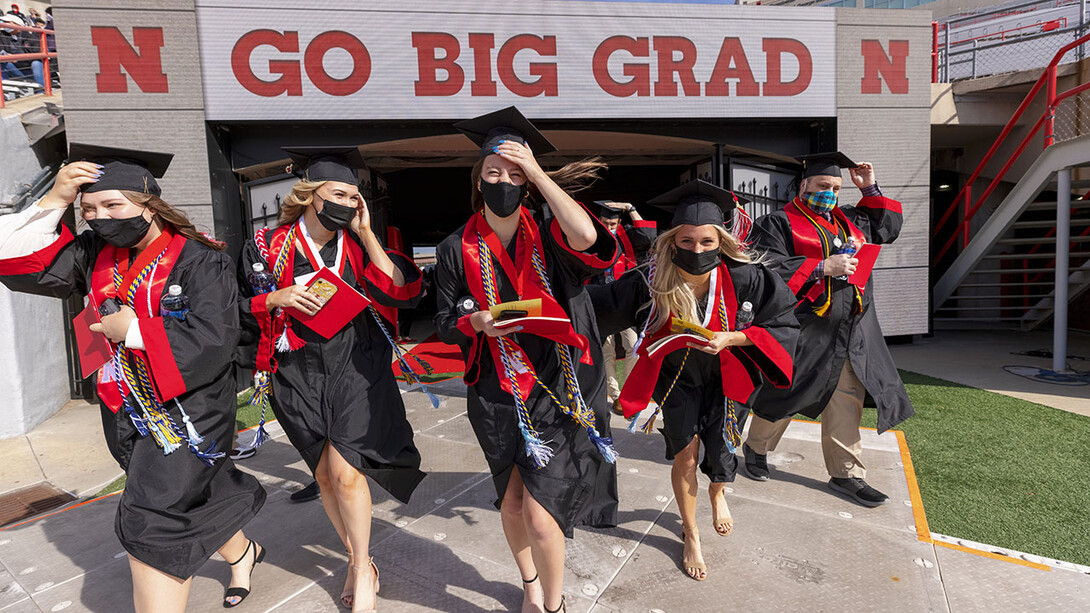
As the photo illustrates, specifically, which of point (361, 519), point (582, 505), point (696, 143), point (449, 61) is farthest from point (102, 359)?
→ point (696, 143)

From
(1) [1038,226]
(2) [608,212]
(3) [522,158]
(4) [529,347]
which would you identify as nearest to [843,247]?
(2) [608,212]

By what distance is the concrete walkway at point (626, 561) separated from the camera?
8.69ft

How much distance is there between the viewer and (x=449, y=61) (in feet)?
22.6

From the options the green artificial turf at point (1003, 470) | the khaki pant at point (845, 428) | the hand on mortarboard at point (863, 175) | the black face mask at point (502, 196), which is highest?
the hand on mortarboard at point (863, 175)

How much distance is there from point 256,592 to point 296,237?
1.71 meters

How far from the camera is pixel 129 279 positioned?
2326mm

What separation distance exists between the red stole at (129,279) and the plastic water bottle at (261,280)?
295mm

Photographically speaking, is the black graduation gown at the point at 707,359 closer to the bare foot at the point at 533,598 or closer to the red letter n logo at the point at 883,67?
the bare foot at the point at 533,598

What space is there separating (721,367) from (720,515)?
892mm

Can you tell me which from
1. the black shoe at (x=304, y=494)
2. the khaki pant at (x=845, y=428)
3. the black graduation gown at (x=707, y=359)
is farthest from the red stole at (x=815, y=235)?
the black shoe at (x=304, y=494)

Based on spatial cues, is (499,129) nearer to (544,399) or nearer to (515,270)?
(515,270)

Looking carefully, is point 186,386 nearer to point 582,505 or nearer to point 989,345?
point 582,505

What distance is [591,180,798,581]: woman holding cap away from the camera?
2650mm

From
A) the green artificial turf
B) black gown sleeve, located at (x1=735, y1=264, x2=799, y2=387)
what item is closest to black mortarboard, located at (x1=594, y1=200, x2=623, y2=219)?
black gown sleeve, located at (x1=735, y1=264, x2=799, y2=387)
